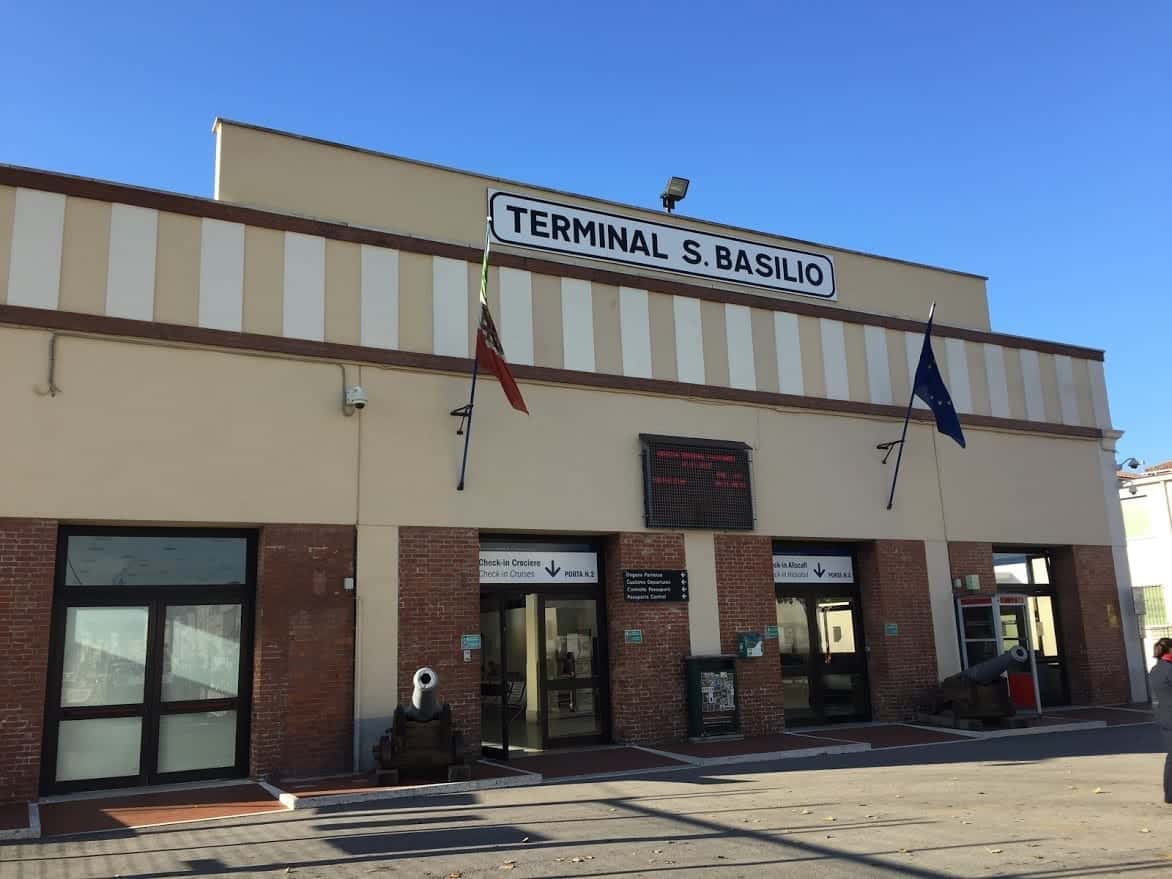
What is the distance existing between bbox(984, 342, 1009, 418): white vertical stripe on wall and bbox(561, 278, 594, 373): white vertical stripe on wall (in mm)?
8620

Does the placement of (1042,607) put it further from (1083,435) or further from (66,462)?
(66,462)

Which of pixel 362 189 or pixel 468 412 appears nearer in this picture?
pixel 468 412

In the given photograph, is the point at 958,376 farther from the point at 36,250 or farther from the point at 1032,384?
the point at 36,250

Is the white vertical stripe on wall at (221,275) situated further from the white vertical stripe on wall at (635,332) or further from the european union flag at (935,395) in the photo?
the european union flag at (935,395)

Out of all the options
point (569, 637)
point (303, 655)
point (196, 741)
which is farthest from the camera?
point (569, 637)

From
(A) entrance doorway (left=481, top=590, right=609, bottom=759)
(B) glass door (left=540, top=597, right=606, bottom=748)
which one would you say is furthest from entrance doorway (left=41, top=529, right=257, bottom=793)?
(B) glass door (left=540, top=597, right=606, bottom=748)

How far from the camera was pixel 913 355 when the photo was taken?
1872 centimetres

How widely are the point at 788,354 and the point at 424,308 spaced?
6.49 m

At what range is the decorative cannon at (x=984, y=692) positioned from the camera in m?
15.5

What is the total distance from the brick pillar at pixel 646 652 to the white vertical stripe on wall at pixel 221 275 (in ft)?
20.8

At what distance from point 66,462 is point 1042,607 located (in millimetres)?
17213

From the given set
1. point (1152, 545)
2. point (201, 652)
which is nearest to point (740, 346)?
point (201, 652)

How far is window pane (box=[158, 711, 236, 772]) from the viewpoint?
12109mm

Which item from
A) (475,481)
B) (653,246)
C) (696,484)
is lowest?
(475,481)
